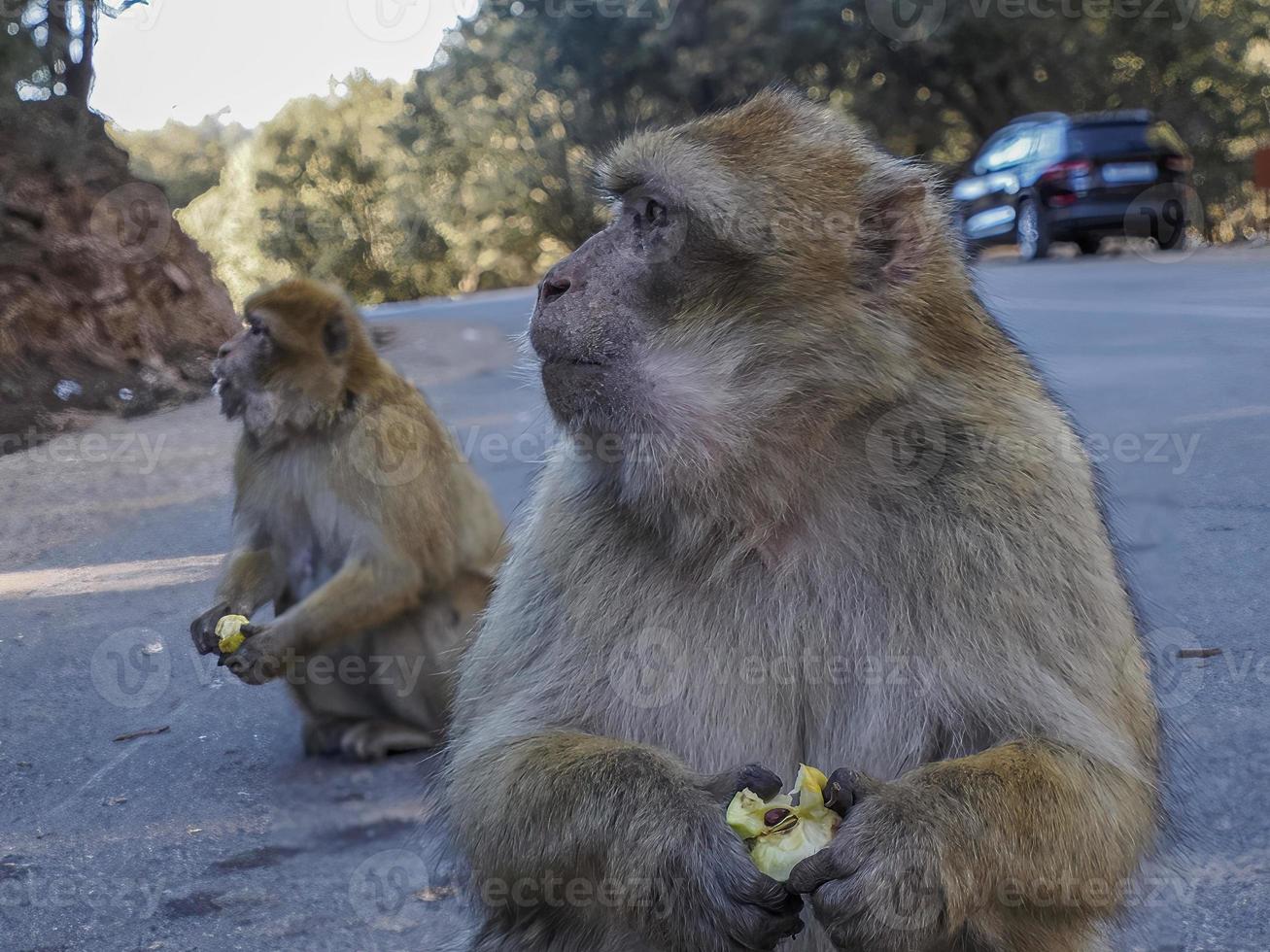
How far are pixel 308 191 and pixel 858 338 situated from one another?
17.3 feet

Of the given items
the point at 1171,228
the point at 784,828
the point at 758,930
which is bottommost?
the point at 758,930

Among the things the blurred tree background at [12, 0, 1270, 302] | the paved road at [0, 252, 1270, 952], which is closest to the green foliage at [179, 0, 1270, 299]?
the blurred tree background at [12, 0, 1270, 302]

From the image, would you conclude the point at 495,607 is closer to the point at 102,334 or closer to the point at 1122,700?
the point at 1122,700

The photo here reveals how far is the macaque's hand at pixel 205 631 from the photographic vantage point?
143 inches

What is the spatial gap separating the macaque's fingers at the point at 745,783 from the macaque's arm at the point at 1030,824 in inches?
7.1

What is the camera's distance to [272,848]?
313cm

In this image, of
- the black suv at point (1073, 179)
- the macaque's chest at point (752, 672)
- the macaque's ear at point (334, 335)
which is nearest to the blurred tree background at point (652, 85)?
the black suv at point (1073, 179)

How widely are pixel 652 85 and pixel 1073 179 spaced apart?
882 centimetres

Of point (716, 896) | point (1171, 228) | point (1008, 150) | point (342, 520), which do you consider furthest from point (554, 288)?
point (1008, 150)

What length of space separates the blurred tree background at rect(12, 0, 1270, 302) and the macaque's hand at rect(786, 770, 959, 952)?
597 centimetres

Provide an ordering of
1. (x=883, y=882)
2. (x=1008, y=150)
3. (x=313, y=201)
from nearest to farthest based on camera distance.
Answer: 1. (x=883, y=882)
2. (x=313, y=201)
3. (x=1008, y=150)

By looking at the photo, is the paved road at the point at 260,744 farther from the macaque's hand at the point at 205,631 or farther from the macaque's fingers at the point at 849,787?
the macaque's fingers at the point at 849,787

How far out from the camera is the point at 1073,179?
10.8 m

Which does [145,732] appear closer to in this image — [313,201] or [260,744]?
[260,744]
